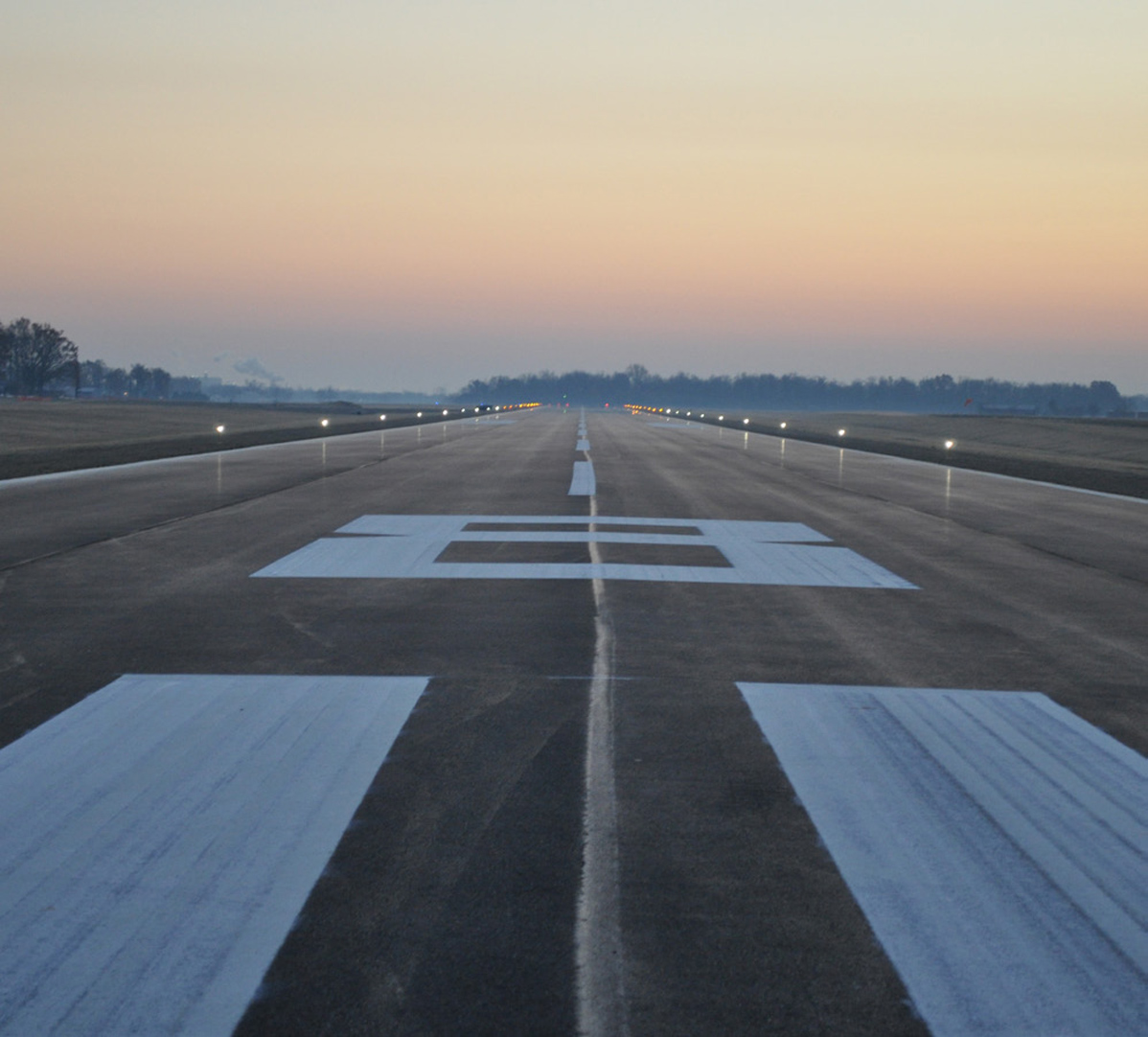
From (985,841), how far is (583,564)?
Answer: 7.31m

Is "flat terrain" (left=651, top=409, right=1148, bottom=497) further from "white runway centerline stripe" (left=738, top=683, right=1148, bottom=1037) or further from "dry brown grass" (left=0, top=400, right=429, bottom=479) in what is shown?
"dry brown grass" (left=0, top=400, right=429, bottom=479)

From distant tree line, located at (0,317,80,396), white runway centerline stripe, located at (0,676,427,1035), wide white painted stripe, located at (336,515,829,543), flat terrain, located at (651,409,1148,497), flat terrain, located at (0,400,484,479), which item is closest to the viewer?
white runway centerline stripe, located at (0,676,427,1035)

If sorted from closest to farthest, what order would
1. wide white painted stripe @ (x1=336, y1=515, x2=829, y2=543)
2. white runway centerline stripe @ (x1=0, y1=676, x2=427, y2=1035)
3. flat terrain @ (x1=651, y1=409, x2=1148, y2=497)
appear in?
white runway centerline stripe @ (x1=0, y1=676, x2=427, y2=1035)
wide white painted stripe @ (x1=336, y1=515, x2=829, y2=543)
flat terrain @ (x1=651, y1=409, x2=1148, y2=497)

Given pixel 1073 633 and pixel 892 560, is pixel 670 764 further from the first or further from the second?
pixel 892 560

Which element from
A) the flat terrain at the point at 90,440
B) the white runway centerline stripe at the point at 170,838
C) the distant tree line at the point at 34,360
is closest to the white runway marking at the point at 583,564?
the white runway centerline stripe at the point at 170,838

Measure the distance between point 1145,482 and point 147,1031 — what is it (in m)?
26.6

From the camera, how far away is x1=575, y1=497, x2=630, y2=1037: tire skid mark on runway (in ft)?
10.1

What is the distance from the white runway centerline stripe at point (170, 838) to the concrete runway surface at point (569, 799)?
2cm

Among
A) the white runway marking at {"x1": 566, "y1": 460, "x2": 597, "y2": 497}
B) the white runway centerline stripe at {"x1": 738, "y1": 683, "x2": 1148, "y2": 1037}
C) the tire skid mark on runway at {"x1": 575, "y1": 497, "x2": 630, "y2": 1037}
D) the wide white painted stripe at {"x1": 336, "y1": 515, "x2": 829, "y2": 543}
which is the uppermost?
the white runway marking at {"x1": 566, "y1": 460, "x2": 597, "y2": 497}

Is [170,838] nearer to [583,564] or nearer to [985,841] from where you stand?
[985,841]

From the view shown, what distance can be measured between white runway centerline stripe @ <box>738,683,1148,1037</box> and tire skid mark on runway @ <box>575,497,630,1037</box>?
84 cm

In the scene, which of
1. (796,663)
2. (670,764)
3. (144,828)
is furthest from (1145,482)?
(144,828)

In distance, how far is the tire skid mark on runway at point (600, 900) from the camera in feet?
10.1

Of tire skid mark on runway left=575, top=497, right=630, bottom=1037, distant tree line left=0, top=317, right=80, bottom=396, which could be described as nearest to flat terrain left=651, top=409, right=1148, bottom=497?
tire skid mark on runway left=575, top=497, right=630, bottom=1037
